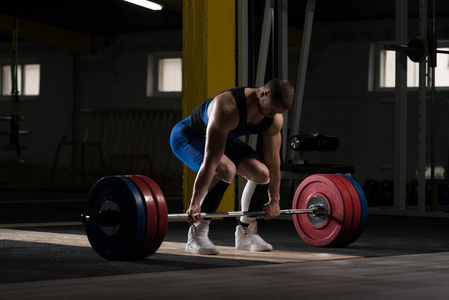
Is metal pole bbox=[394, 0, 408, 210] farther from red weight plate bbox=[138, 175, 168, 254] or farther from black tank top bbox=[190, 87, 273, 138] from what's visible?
red weight plate bbox=[138, 175, 168, 254]

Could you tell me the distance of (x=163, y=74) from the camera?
39.5 feet

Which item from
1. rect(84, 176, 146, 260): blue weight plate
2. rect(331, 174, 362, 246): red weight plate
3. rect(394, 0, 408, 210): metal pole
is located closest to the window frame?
rect(394, 0, 408, 210): metal pole

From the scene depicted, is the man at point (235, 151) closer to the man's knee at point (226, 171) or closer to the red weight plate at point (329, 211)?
the man's knee at point (226, 171)

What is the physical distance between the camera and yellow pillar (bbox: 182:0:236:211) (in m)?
6.24

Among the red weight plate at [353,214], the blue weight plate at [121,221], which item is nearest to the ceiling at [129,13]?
the red weight plate at [353,214]

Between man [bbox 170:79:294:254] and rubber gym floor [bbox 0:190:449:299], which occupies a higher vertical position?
man [bbox 170:79:294:254]

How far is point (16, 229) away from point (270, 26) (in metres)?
2.55

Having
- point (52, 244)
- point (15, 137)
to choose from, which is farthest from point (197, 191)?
point (15, 137)

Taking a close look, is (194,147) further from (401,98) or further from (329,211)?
(401,98)

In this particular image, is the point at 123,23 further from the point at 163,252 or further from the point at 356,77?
the point at 163,252

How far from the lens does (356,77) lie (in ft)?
35.2

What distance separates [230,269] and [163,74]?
28.5ft

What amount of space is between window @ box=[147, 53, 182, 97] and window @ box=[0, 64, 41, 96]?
194cm

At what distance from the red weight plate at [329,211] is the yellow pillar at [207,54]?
5.42 feet
